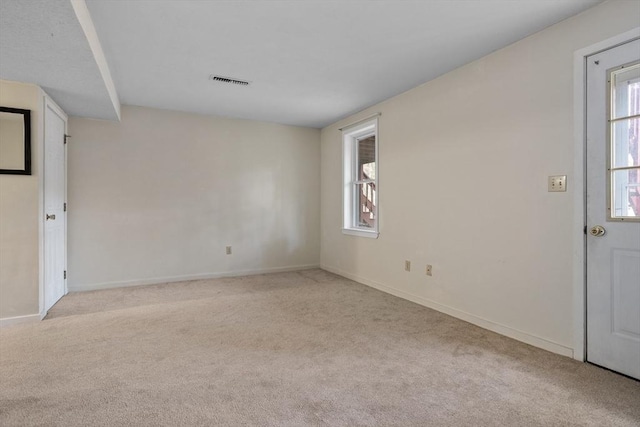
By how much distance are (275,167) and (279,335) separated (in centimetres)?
309

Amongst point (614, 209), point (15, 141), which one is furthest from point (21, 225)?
point (614, 209)

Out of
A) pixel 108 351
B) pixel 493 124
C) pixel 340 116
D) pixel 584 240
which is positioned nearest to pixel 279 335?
pixel 108 351

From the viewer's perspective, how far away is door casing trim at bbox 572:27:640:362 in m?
2.17

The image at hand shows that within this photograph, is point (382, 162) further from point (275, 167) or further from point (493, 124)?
point (275, 167)

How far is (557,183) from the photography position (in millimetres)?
2320

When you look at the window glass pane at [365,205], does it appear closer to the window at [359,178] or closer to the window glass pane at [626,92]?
the window at [359,178]

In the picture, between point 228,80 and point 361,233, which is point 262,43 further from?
point 361,233

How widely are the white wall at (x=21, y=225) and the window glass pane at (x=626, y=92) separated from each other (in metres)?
4.48

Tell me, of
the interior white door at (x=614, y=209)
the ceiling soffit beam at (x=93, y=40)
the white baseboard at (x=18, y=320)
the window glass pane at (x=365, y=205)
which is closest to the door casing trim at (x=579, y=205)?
the interior white door at (x=614, y=209)

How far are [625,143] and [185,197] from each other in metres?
4.52

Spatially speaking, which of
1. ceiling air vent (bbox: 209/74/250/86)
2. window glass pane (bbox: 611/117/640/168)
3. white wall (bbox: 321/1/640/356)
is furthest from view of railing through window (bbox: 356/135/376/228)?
window glass pane (bbox: 611/117/640/168)

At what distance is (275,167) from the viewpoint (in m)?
5.19

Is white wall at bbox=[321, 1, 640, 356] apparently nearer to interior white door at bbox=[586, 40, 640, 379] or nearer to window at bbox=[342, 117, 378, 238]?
interior white door at bbox=[586, 40, 640, 379]

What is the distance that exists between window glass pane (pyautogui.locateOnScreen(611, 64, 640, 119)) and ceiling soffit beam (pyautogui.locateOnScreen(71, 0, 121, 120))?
126 inches
